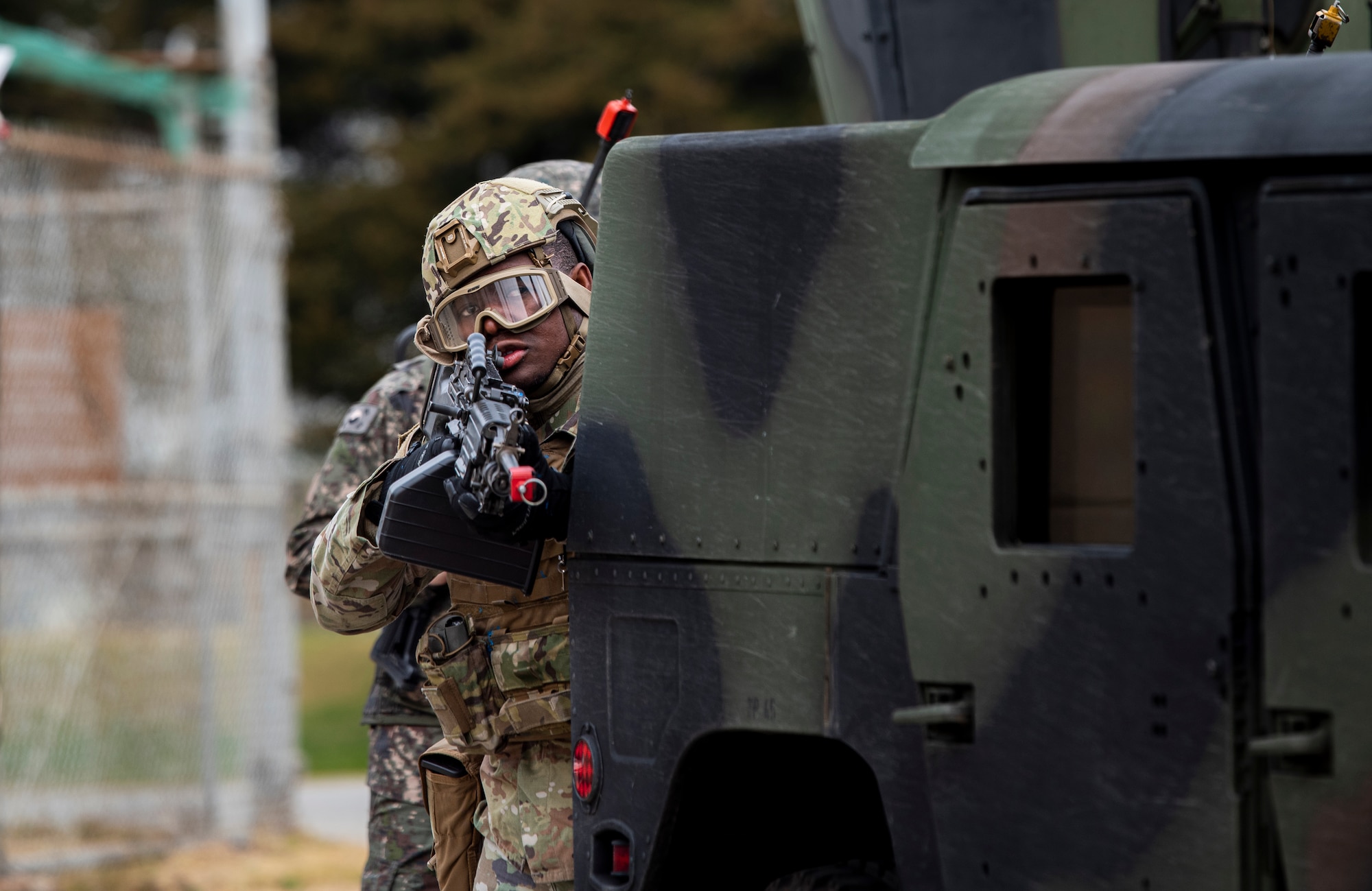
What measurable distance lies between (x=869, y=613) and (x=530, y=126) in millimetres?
19924

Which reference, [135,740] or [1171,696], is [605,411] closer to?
[1171,696]

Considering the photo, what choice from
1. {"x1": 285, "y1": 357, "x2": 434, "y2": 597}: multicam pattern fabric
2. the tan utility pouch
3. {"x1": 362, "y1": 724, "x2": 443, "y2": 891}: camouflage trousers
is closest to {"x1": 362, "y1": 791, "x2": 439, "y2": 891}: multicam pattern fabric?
{"x1": 362, "y1": 724, "x2": 443, "y2": 891}: camouflage trousers

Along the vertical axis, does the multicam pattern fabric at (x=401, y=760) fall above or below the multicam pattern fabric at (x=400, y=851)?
above

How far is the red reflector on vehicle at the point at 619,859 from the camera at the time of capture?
392 cm

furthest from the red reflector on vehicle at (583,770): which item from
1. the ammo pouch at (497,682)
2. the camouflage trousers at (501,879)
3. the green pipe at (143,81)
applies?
the green pipe at (143,81)

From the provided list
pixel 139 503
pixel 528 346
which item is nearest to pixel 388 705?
pixel 528 346

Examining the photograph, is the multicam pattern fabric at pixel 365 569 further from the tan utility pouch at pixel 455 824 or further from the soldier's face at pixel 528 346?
the tan utility pouch at pixel 455 824

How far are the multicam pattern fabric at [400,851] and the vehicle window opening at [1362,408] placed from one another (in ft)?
10.4

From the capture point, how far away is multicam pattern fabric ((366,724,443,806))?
5.57 metres

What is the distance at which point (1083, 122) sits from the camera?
10.6 feet

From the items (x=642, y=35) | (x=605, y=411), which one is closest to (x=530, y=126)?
(x=642, y=35)

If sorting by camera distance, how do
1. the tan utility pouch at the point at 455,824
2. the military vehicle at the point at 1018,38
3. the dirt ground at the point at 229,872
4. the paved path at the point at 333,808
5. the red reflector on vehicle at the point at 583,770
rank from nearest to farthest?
the red reflector on vehicle at the point at 583,770 → the tan utility pouch at the point at 455,824 → the military vehicle at the point at 1018,38 → the dirt ground at the point at 229,872 → the paved path at the point at 333,808

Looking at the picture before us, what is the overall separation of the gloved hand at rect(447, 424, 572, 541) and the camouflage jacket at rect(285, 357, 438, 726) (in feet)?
5.29

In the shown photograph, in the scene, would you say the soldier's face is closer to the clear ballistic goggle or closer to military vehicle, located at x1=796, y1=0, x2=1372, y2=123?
the clear ballistic goggle
